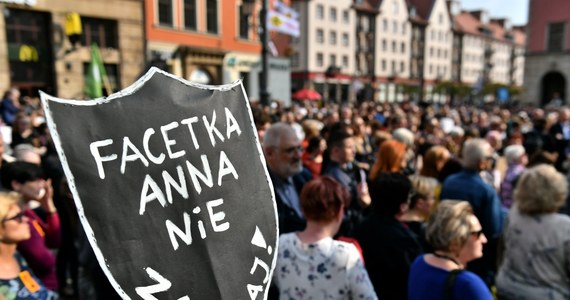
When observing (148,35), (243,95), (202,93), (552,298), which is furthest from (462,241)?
(148,35)

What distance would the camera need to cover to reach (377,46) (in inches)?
1964

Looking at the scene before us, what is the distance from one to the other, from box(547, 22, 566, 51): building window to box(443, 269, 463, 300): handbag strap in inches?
1401

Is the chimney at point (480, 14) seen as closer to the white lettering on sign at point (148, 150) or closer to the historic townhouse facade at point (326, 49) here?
the historic townhouse facade at point (326, 49)

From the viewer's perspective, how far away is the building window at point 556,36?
3088 centimetres

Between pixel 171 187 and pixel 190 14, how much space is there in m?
20.6

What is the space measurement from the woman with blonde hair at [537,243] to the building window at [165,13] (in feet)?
60.7

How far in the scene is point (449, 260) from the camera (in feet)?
7.18

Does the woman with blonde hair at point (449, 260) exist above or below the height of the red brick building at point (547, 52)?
below

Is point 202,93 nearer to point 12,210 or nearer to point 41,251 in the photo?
point 12,210

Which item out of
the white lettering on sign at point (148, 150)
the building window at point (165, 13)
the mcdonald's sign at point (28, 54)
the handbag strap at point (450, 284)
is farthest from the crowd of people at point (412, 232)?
the building window at point (165, 13)

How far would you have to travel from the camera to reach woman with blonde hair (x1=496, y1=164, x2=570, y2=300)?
2.71 metres

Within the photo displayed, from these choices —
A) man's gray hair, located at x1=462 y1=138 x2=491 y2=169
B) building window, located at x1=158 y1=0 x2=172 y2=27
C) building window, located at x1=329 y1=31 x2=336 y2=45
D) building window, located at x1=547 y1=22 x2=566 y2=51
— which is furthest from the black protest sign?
building window, located at x1=329 y1=31 x2=336 y2=45

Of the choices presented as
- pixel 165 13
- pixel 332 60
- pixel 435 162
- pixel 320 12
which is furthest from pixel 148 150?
pixel 332 60

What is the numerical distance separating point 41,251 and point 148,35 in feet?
56.0
